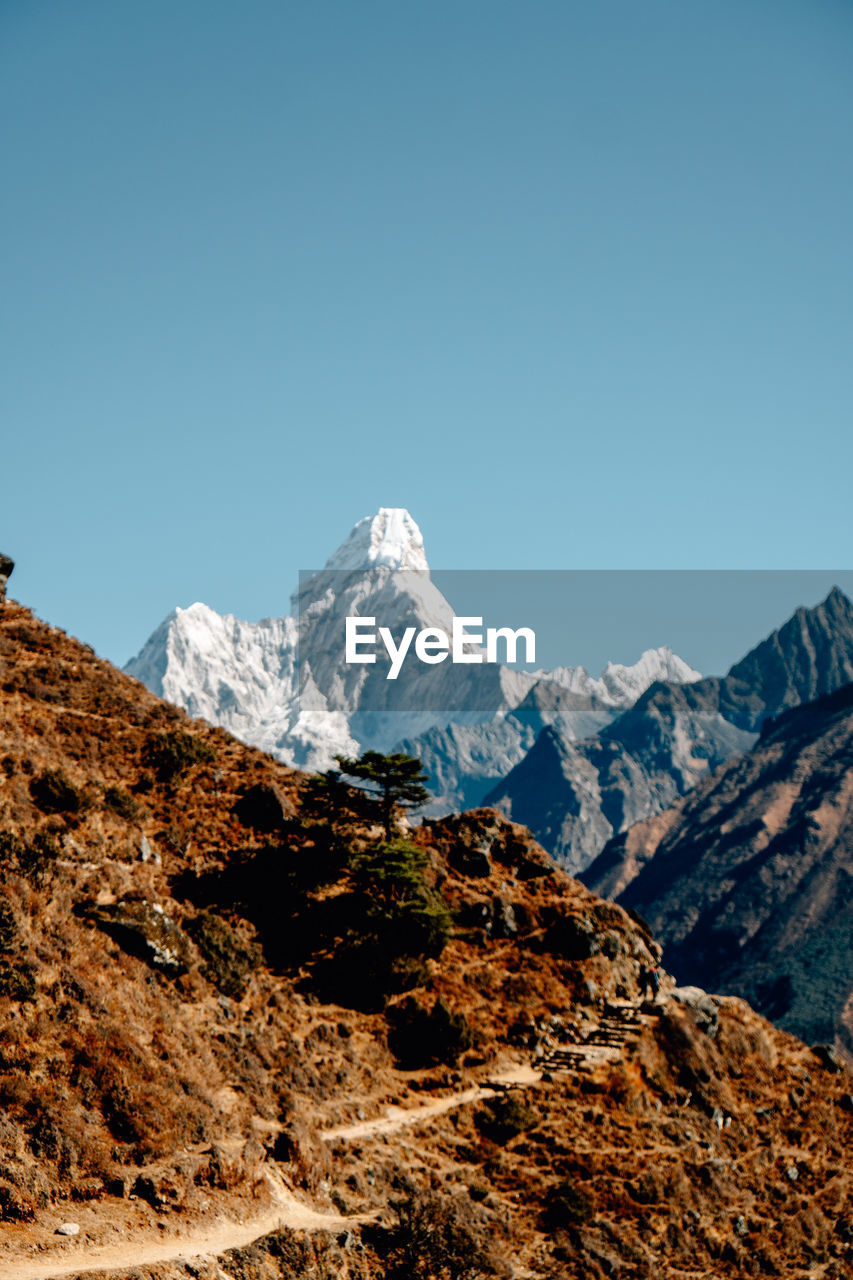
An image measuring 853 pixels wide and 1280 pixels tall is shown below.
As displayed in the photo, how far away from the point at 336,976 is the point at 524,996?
1058cm

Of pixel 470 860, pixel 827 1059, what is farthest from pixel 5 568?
pixel 827 1059

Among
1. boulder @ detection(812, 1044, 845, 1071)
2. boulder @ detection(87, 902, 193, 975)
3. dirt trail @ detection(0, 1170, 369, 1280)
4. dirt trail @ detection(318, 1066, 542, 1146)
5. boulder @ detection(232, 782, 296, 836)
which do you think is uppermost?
boulder @ detection(232, 782, 296, 836)

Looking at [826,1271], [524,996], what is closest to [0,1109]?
[524,996]

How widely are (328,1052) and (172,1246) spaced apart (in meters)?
18.7

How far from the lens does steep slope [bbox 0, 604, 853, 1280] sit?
34.5m

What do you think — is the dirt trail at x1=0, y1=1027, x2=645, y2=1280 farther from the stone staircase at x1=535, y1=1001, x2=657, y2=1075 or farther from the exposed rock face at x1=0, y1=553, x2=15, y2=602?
the exposed rock face at x1=0, y1=553, x2=15, y2=602

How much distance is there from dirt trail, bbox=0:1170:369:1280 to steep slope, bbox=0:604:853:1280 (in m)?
0.12

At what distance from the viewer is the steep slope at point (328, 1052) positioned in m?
34.5

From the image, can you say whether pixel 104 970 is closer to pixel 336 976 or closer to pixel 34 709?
pixel 336 976

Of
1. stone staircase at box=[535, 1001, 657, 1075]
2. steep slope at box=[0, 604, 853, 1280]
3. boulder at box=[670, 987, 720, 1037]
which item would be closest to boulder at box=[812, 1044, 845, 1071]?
steep slope at box=[0, 604, 853, 1280]

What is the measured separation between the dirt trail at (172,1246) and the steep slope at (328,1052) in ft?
0.40

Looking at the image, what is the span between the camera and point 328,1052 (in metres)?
49.7

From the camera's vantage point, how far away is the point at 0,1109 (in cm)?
3250

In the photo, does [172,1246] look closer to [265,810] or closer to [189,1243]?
[189,1243]
